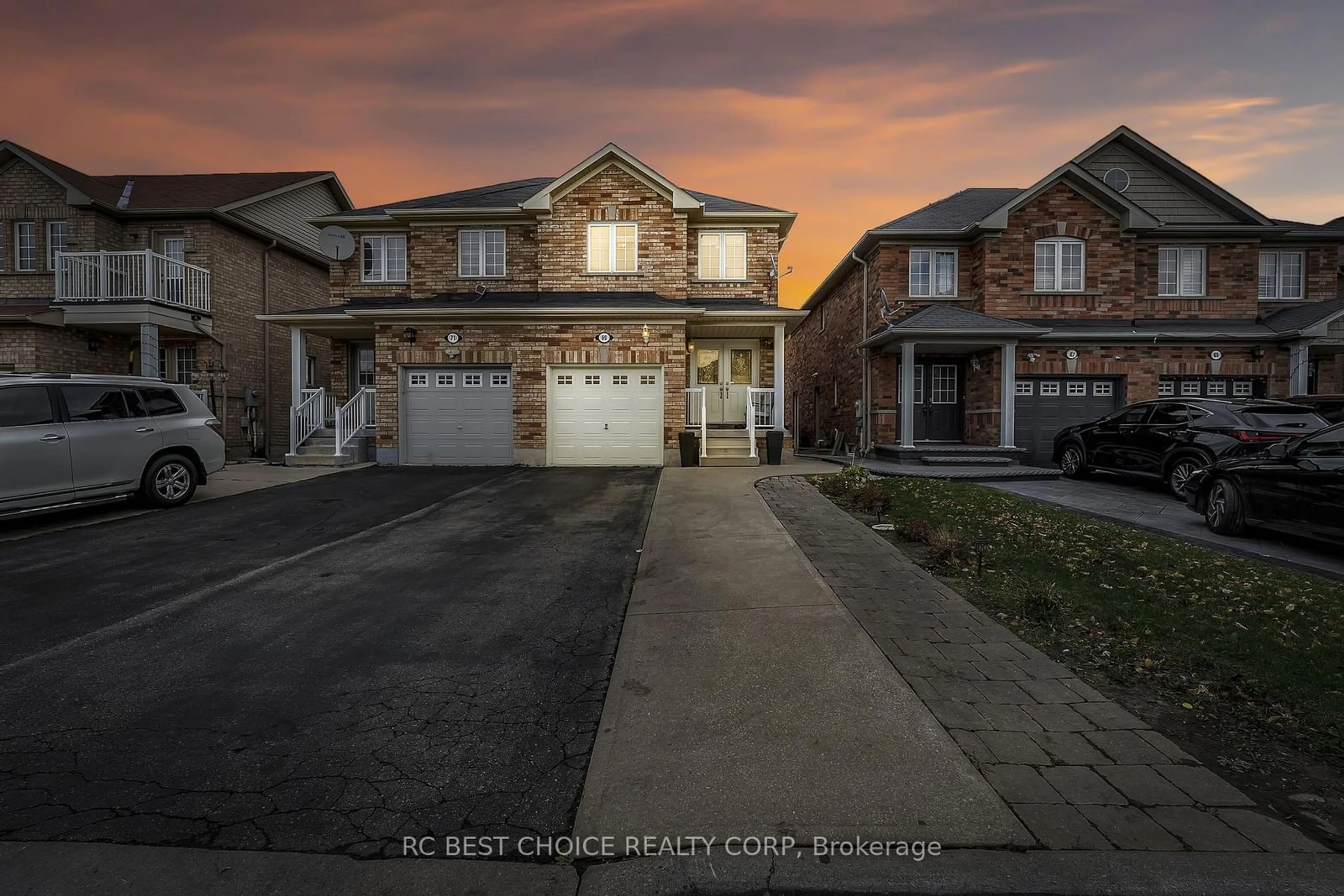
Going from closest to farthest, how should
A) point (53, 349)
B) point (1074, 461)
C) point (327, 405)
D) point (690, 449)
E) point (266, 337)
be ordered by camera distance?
point (1074, 461)
point (690, 449)
point (53, 349)
point (327, 405)
point (266, 337)

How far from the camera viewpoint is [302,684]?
134 inches

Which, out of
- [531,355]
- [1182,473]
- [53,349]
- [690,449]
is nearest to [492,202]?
[531,355]

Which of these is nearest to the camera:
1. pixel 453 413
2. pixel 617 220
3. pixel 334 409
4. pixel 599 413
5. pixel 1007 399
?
pixel 599 413

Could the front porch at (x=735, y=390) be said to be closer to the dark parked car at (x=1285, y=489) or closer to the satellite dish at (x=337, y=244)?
the dark parked car at (x=1285, y=489)

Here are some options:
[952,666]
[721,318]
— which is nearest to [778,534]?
[952,666]

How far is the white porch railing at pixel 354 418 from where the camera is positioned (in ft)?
47.2

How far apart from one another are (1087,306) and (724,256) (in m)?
9.83

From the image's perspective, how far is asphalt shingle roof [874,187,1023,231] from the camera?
1648 cm

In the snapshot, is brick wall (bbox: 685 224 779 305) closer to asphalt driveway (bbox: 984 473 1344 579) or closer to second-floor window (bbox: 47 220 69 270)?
asphalt driveway (bbox: 984 473 1344 579)

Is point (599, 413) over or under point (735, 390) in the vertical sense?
under

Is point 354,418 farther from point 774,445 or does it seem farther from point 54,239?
point 54,239

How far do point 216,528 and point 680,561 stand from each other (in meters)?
5.96

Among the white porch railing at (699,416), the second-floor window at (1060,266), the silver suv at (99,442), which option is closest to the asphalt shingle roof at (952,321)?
the second-floor window at (1060,266)

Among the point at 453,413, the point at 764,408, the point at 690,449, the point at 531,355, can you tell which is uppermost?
the point at 531,355
